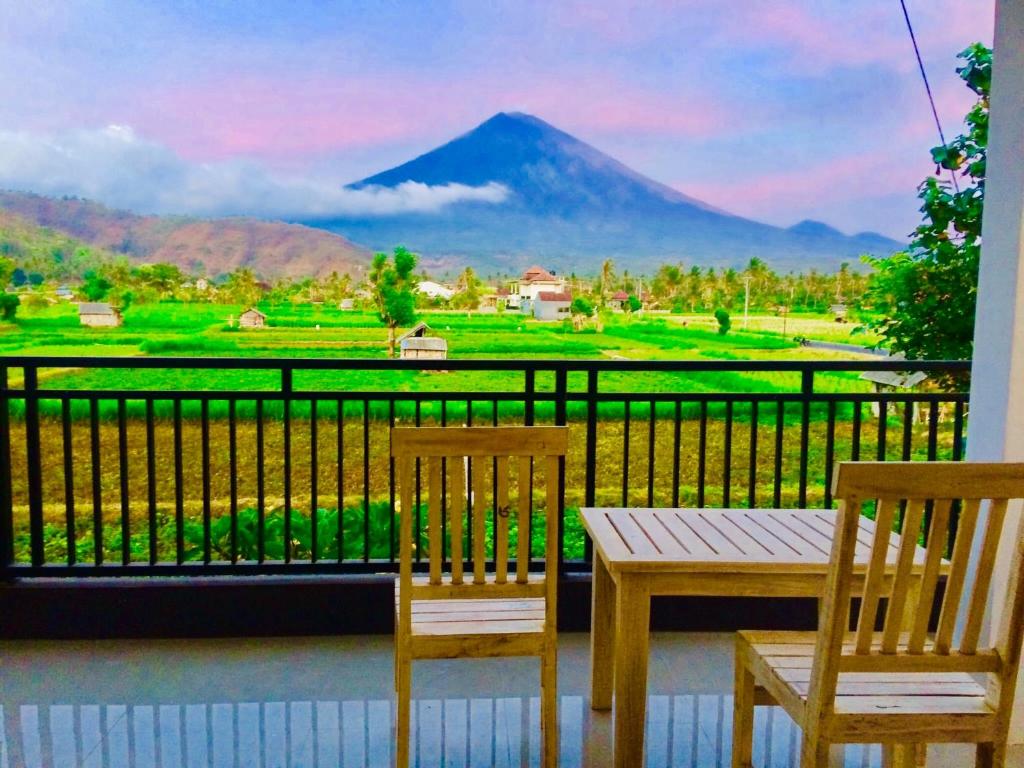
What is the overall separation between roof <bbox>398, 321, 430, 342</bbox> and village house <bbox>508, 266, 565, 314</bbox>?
0.99 meters

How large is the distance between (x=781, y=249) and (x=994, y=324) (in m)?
6.76

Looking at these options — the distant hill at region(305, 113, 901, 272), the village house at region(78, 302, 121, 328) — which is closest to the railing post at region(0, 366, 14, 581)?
the village house at region(78, 302, 121, 328)

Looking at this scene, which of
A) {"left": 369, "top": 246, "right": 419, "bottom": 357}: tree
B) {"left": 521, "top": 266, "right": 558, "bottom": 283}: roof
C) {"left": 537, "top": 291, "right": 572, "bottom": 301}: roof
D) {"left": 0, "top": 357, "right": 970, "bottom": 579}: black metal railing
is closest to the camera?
{"left": 0, "top": 357, "right": 970, "bottom": 579}: black metal railing

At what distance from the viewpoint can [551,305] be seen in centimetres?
823

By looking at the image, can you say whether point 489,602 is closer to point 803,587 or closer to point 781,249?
point 803,587

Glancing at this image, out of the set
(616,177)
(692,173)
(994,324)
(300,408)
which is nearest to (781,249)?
(692,173)

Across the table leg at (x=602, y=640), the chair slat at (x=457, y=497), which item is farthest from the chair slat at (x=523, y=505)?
the table leg at (x=602, y=640)

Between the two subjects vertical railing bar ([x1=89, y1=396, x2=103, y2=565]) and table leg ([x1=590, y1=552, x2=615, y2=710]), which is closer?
table leg ([x1=590, y1=552, x2=615, y2=710])

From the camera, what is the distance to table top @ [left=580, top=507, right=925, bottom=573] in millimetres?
2156

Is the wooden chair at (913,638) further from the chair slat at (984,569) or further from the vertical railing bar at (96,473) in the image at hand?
the vertical railing bar at (96,473)

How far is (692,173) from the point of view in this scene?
959 cm

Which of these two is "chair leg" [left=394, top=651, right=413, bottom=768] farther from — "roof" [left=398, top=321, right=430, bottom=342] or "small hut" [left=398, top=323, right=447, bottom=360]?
"roof" [left=398, top=321, right=430, bottom=342]

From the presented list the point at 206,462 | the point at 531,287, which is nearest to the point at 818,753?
the point at 206,462

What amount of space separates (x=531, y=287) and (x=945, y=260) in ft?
12.3
